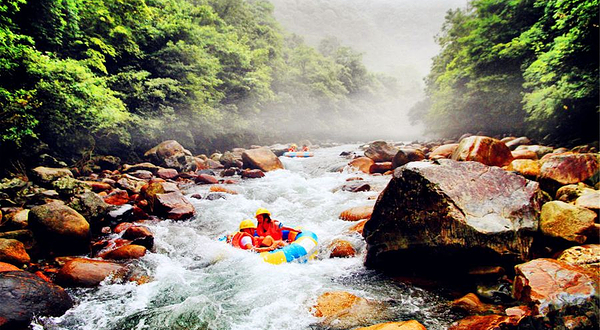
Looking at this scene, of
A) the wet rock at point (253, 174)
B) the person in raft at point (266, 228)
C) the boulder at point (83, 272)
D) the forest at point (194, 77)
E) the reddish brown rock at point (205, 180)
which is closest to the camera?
the boulder at point (83, 272)

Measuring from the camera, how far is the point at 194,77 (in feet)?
50.3

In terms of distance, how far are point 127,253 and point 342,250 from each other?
3.84m

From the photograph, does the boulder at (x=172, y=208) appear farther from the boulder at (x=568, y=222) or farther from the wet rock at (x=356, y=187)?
the boulder at (x=568, y=222)

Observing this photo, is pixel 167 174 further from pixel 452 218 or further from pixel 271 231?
pixel 452 218

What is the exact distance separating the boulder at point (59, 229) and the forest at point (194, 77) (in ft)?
10.6

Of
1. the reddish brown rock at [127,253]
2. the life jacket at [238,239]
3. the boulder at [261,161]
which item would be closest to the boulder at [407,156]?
the boulder at [261,161]

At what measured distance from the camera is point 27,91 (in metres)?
6.97

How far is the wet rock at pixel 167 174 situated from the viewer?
36.4ft

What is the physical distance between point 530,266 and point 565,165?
3222mm

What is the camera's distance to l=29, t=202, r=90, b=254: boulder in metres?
4.82

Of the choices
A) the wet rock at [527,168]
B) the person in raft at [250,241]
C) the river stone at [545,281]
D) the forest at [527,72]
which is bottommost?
the person in raft at [250,241]

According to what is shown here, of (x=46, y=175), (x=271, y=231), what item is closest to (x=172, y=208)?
(x=271, y=231)

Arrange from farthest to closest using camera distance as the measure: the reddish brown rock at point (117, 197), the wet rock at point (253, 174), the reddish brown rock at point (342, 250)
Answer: the wet rock at point (253, 174), the reddish brown rock at point (117, 197), the reddish brown rock at point (342, 250)

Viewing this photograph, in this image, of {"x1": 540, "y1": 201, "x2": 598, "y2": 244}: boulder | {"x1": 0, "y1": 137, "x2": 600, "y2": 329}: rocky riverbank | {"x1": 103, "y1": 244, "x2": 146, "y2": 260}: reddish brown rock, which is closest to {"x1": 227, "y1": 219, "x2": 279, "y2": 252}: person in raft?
{"x1": 0, "y1": 137, "x2": 600, "y2": 329}: rocky riverbank
